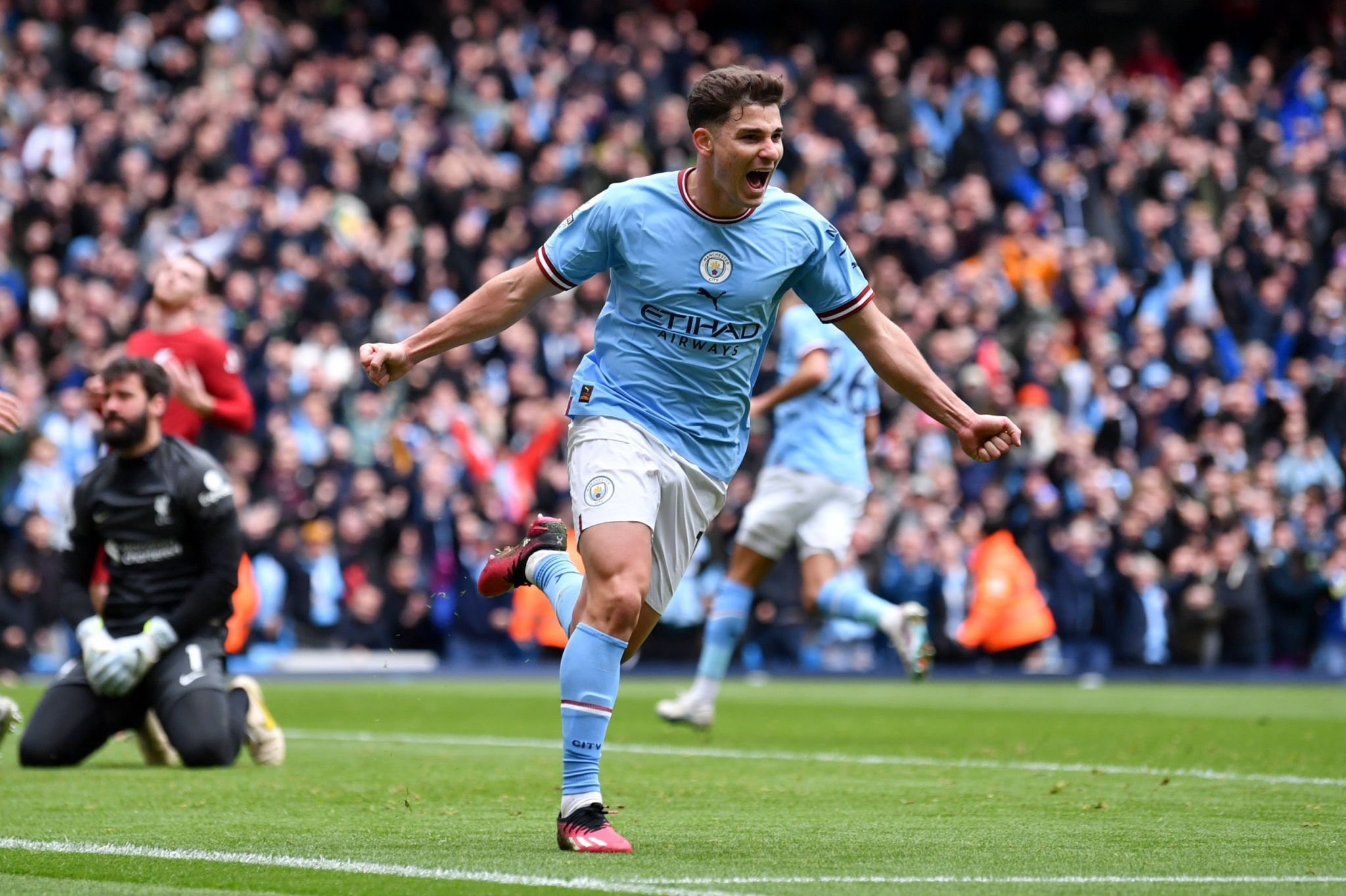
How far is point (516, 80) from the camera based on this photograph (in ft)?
80.4

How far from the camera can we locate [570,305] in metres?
21.9

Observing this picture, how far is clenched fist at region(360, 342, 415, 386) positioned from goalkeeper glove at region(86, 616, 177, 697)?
11.0 ft

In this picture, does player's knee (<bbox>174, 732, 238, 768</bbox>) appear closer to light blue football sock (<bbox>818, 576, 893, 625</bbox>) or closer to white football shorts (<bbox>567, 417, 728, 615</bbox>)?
white football shorts (<bbox>567, 417, 728, 615</bbox>)

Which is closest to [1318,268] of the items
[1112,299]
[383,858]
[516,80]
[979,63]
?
[1112,299]

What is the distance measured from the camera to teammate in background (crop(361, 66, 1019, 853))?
6137 mm

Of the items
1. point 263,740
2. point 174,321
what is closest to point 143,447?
point 174,321

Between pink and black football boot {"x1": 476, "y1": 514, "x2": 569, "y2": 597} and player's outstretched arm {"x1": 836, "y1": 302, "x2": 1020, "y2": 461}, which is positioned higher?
player's outstretched arm {"x1": 836, "y1": 302, "x2": 1020, "y2": 461}

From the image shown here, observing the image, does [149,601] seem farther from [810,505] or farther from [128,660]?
[810,505]

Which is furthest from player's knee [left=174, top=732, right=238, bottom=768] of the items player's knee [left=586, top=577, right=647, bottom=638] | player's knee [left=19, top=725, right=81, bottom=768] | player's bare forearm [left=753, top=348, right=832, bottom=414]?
player's knee [left=586, top=577, right=647, bottom=638]

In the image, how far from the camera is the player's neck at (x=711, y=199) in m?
6.43

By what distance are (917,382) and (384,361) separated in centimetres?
177

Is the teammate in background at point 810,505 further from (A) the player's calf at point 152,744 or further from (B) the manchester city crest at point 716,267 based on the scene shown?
(B) the manchester city crest at point 716,267

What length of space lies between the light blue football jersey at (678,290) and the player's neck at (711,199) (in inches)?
0.9

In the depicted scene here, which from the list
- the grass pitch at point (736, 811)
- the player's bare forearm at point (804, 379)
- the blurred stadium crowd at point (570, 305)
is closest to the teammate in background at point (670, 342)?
the grass pitch at point (736, 811)
